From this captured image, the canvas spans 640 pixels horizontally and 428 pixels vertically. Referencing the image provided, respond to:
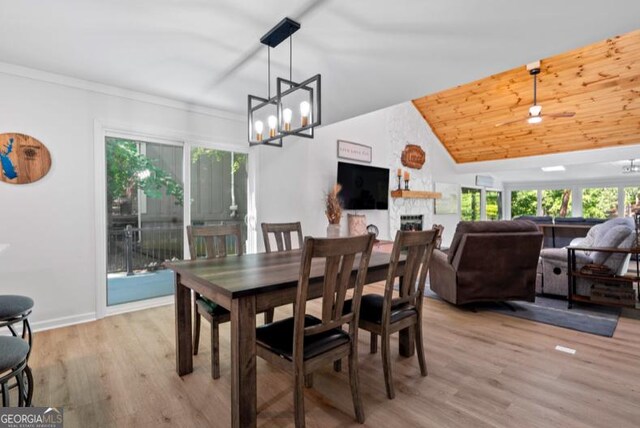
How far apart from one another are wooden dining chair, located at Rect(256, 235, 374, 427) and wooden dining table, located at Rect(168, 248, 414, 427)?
146 mm

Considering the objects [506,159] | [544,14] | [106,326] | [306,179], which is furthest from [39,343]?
[506,159]

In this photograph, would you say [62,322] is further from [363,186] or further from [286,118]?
[363,186]

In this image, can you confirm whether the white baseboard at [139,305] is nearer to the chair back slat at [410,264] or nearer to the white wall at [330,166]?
the white wall at [330,166]

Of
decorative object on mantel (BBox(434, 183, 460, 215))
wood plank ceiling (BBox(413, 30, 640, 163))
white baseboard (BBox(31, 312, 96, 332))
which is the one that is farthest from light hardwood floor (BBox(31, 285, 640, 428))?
decorative object on mantel (BBox(434, 183, 460, 215))

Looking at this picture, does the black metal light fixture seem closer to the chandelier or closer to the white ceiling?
the white ceiling

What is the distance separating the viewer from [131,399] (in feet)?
6.16

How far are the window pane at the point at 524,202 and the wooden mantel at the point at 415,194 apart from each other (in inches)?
183

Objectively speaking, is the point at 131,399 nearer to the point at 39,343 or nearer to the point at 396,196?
the point at 39,343

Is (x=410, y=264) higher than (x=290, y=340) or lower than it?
higher

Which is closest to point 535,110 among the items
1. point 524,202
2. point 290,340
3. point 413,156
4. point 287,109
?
point 413,156

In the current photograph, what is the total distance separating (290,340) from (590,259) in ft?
11.9

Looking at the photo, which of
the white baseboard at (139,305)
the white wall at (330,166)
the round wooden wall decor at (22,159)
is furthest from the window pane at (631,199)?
the round wooden wall decor at (22,159)

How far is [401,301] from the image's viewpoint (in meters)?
2.07

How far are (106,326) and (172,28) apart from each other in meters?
2.72
